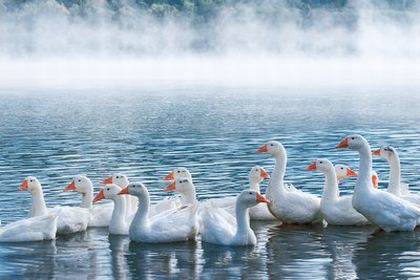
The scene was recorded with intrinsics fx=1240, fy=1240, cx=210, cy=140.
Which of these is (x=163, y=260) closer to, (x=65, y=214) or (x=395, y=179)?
(x=65, y=214)

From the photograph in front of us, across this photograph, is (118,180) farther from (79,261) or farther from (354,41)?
A: (354,41)

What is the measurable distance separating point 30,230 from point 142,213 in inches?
62.5

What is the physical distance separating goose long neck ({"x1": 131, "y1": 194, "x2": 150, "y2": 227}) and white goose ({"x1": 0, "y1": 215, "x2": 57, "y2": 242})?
3.87 feet

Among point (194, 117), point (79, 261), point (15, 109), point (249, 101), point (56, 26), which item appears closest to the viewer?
point (79, 261)

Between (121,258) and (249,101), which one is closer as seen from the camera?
(121,258)

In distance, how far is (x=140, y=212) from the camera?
17031 millimetres

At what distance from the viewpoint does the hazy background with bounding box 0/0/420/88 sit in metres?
127

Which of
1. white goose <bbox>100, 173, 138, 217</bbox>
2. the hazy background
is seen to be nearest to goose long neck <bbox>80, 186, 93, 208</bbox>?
white goose <bbox>100, 173, 138, 217</bbox>

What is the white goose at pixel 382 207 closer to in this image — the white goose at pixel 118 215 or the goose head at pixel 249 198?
the goose head at pixel 249 198

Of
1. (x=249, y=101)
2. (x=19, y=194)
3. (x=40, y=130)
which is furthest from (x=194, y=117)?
(x=19, y=194)

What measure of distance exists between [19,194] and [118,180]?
3.25 m

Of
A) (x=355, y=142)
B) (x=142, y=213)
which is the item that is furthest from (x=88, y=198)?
(x=355, y=142)

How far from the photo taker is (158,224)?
17125mm

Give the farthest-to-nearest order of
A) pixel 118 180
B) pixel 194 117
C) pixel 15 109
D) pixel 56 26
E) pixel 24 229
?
pixel 56 26 < pixel 15 109 < pixel 194 117 < pixel 118 180 < pixel 24 229
